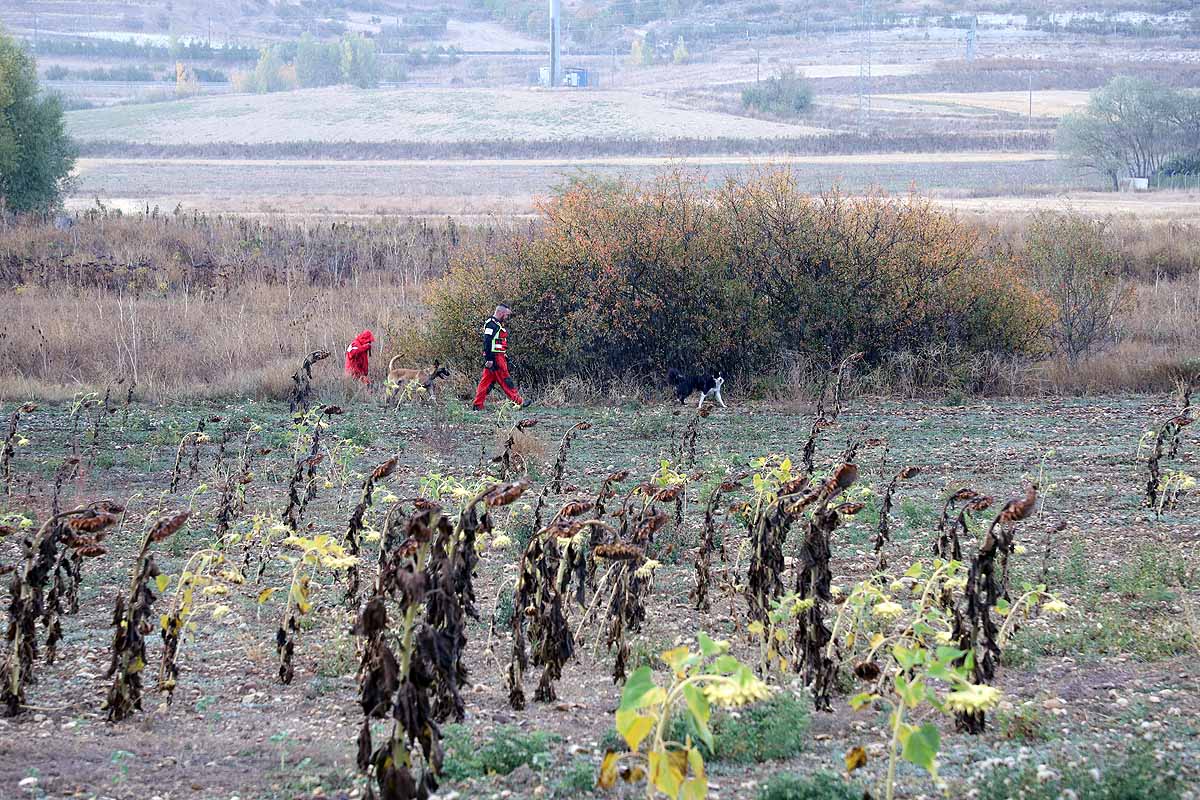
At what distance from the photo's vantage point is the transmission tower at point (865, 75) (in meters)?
94.7

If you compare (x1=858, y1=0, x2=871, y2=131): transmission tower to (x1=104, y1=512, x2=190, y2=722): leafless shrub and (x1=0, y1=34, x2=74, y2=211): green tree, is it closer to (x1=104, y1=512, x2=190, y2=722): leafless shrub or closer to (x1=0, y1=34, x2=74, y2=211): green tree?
(x1=0, y1=34, x2=74, y2=211): green tree

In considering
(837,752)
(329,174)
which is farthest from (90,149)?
(837,752)

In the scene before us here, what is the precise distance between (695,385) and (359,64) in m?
131

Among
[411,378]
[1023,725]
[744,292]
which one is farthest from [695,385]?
[1023,725]

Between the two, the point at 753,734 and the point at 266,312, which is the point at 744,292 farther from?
the point at 753,734

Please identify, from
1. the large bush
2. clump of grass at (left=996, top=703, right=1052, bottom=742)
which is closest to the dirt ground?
clump of grass at (left=996, top=703, right=1052, bottom=742)

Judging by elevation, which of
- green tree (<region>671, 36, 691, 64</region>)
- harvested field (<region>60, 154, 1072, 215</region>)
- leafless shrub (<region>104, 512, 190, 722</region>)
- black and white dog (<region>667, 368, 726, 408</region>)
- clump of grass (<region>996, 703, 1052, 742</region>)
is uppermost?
green tree (<region>671, 36, 691, 64</region>)

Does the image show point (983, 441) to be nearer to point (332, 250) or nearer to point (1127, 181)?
point (332, 250)

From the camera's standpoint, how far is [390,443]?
1341 cm

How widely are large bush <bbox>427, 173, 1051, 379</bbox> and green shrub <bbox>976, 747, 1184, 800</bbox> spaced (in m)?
13.3

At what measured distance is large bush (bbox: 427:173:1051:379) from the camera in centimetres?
1786

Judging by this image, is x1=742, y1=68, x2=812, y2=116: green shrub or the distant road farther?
x1=742, y1=68, x2=812, y2=116: green shrub

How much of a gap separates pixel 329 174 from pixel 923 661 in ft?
232

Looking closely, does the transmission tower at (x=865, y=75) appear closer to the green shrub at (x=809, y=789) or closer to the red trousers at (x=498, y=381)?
the red trousers at (x=498, y=381)
